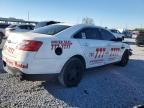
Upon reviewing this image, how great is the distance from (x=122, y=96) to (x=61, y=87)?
1511mm

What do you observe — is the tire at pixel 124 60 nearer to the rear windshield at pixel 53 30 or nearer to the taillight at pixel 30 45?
the rear windshield at pixel 53 30

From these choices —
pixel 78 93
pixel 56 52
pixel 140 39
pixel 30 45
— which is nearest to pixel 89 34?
pixel 56 52

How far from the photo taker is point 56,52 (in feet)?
17.6

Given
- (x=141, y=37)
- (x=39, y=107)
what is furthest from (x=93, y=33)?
(x=141, y=37)

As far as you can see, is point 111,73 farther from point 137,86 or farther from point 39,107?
point 39,107

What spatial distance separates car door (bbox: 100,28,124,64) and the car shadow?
68 cm

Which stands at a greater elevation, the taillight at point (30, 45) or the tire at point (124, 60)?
the taillight at point (30, 45)

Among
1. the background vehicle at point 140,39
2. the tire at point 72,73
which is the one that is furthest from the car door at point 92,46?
the background vehicle at point 140,39

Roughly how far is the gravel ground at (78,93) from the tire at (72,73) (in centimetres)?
17

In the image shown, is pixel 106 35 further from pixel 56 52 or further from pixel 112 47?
pixel 56 52

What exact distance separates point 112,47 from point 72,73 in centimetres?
242

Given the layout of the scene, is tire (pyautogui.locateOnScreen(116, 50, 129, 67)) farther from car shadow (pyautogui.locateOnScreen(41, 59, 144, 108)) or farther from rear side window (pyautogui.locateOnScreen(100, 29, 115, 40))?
car shadow (pyautogui.locateOnScreen(41, 59, 144, 108))

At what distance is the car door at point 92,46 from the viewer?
634cm

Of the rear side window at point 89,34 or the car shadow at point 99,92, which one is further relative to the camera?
the rear side window at point 89,34
